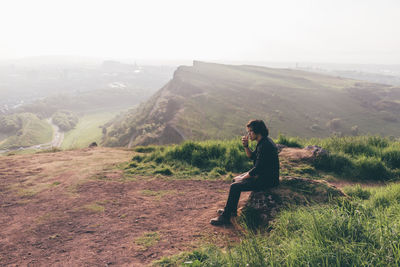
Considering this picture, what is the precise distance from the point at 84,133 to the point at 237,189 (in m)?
151

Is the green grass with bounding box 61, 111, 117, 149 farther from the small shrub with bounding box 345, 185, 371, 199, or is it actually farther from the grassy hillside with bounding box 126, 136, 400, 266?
the small shrub with bounding box 345, 185, 371, 199

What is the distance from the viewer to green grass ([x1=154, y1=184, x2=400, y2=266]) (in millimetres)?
2947

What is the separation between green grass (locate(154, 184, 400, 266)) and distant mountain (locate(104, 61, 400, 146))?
47678 millimetres

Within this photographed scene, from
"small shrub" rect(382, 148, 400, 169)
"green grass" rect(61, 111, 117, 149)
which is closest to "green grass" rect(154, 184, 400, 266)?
"small shrub" rect(382, 148, 400, 169)

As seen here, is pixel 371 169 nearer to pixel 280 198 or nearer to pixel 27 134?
pixel 280 198

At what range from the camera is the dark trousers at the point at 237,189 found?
527 cm

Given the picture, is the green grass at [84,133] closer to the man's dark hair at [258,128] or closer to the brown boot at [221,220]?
the brown boot at [221,220]

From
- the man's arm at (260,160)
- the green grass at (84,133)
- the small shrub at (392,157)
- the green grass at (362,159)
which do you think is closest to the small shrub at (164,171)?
the man's arm at (260,160)

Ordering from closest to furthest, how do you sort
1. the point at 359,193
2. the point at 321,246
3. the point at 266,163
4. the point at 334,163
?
the point at 321,246, the point at 266,163, the point at 359,193, the point at 334,163

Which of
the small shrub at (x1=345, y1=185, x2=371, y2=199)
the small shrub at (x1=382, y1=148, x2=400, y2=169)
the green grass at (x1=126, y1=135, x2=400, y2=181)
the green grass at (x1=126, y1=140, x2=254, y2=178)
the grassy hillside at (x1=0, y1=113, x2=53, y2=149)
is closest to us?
the small shrub at (x1=345, y1=185, x2=371, y2=199)

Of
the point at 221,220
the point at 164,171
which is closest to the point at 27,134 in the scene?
the point at 164,171

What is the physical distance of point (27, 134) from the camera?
123750 mm

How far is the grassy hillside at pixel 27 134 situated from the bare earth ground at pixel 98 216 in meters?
129

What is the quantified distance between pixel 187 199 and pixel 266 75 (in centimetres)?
19383
